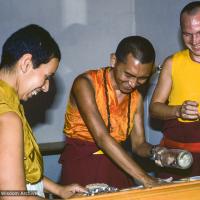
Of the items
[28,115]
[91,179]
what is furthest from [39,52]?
[28,115]

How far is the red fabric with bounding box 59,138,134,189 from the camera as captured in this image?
2.17 meters

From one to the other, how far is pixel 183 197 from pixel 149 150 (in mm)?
664

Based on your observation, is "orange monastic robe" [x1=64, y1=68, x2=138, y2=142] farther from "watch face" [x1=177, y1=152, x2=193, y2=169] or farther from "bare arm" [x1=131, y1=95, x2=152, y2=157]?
"watch face" [x1=177, y1=152, x2=193, y2=169]

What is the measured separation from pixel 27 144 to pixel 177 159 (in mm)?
622

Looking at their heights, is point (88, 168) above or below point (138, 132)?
below

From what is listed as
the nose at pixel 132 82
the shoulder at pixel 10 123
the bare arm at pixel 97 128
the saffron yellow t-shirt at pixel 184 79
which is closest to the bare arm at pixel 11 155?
the shoulder at pixel 10 123

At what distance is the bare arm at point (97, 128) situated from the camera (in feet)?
6.16

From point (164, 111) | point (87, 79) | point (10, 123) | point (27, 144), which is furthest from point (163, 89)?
point (10, 123)

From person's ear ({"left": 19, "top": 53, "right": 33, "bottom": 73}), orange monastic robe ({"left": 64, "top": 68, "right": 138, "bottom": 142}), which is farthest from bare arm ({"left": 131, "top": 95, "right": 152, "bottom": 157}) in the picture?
person's ear ({"left": 19, "top": 53, "right": 33, "bottom": 73})

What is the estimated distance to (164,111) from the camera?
7.04 ft

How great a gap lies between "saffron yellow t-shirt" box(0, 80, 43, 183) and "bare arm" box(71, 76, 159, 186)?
0.51 m

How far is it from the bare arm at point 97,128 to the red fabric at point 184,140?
1.22ft

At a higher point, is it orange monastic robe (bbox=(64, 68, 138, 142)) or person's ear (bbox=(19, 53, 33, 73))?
person's ear (bbox=(19, 53, 33, 73))

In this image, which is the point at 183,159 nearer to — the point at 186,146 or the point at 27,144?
the point at 186,146
